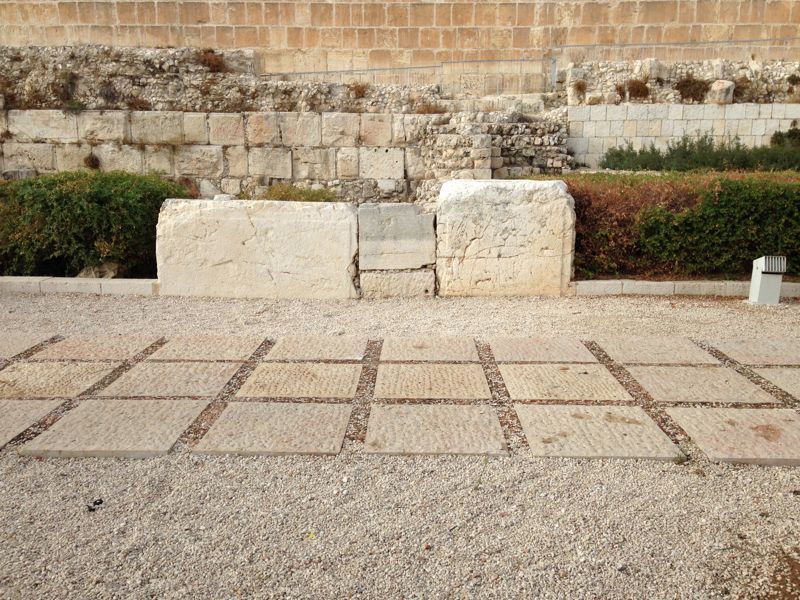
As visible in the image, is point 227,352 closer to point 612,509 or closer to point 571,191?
point 612,509

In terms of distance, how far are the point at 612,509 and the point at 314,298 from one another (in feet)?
12.9

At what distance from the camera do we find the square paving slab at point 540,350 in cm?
413

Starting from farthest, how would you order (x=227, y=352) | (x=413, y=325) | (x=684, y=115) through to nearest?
(x=684, y=115)
(x=413, y=325)
(x=227, y=352)

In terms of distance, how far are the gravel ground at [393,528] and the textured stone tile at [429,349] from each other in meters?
1.42

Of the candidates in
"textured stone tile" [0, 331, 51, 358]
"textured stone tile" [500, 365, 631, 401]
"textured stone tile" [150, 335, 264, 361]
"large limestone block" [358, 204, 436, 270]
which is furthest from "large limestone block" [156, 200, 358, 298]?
"textured stone tile" [500, 365, 631, 401]

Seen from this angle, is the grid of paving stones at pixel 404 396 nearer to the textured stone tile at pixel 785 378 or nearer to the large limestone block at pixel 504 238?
the textured stone tile at pixel 785 378

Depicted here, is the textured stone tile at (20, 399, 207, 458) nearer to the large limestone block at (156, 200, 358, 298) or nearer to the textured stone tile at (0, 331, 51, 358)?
the textured stone tile at (0, 331, 51, 358)

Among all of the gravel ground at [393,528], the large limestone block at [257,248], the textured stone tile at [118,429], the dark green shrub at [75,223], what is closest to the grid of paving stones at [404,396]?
the textured stone tile at [118,429]

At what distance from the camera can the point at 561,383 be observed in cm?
368

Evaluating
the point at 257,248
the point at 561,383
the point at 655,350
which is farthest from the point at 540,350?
the point at 257,248

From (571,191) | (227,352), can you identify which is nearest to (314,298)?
(227,352)

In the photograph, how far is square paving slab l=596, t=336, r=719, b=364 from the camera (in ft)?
13.5

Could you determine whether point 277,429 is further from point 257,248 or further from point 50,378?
point 257,248

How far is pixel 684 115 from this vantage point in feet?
Result: 42.3
